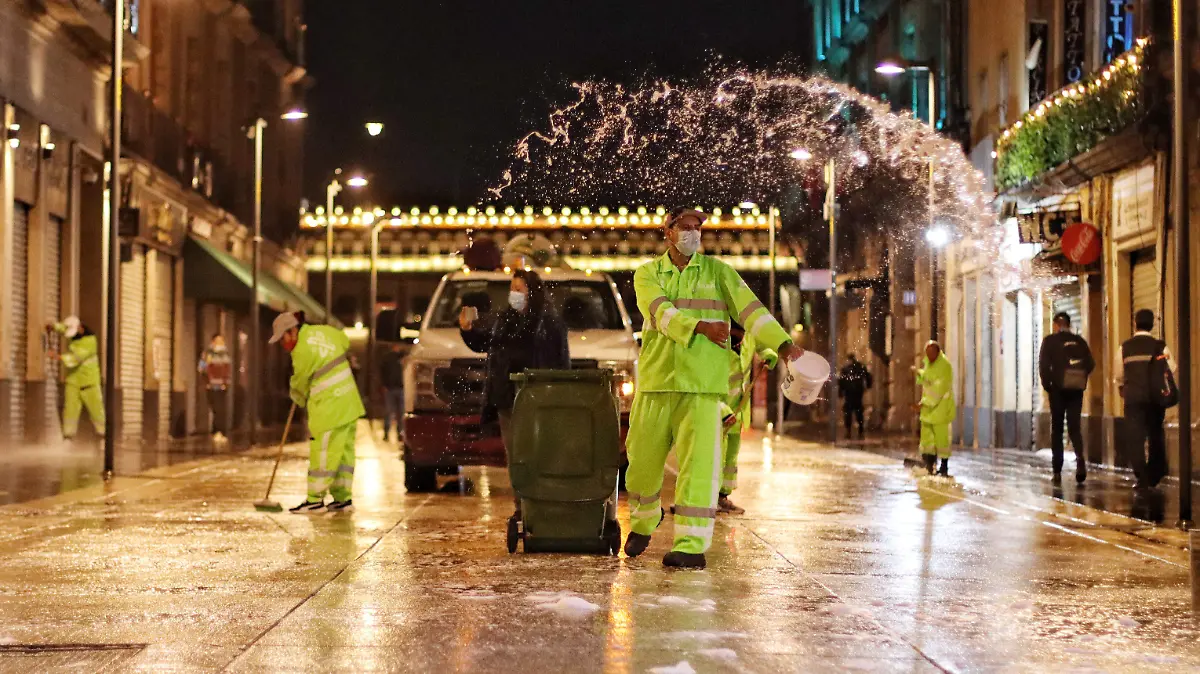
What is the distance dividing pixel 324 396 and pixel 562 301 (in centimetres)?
393

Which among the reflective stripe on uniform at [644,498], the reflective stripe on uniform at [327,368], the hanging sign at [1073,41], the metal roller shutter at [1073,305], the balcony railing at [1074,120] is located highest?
the hanging sign at [1073,41]

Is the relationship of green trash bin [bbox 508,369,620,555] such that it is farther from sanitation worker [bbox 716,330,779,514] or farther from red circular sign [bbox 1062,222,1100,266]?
red circular sign [bbox 1062,222,1100,266]

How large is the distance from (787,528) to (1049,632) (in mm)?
5573

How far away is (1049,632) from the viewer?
25.9 feet

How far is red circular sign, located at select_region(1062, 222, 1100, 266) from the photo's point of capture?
27.3 meters

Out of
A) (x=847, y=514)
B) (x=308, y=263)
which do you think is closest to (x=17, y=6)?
(x=847, y=514)

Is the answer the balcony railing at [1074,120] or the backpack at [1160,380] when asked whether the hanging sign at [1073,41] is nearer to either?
the balcony railing at [1074,120]

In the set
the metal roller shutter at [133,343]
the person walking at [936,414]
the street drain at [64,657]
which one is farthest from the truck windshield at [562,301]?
the metal roller shutter at [133,343]

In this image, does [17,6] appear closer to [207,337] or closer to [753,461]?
[753,461]

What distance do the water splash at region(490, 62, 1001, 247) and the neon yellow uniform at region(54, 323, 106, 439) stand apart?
642 cm

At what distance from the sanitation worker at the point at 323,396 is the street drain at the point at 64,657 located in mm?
7528

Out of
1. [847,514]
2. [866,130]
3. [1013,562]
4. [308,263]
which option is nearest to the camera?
[1013,562]

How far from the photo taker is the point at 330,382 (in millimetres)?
15016

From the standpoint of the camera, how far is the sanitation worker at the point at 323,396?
14.9m
